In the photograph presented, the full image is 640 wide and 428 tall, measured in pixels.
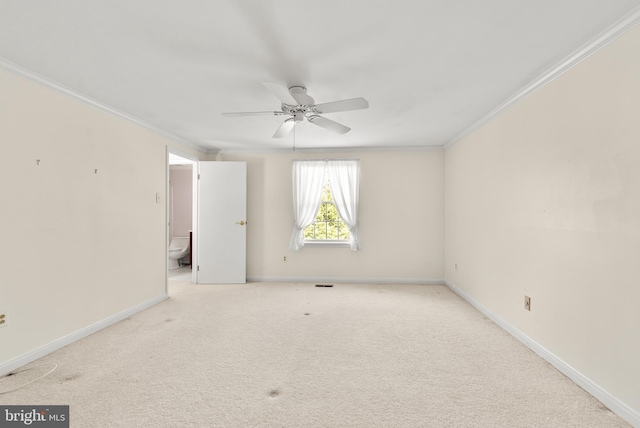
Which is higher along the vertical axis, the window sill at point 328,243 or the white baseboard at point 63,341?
the window sill at point 328,243

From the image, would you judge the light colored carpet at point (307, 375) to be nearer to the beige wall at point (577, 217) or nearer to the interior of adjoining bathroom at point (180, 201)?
the beige wall at point (577, 217)

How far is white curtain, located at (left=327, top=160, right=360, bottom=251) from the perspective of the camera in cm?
512

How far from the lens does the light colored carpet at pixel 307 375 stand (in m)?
1.79

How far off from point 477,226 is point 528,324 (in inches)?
54.1

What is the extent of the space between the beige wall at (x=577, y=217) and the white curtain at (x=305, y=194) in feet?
8.73

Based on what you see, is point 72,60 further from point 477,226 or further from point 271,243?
point 477,226

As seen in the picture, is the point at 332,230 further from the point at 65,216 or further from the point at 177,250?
the point at 65,216

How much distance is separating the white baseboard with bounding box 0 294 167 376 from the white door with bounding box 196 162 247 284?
52.4 inches

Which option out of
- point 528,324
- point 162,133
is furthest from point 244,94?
point 528,324

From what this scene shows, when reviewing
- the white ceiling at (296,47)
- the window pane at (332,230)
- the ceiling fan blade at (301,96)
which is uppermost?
the white ceiling at (296,47)

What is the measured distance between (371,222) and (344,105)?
3.03 m

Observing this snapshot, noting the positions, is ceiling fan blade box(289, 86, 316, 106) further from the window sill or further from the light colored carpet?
the window sill

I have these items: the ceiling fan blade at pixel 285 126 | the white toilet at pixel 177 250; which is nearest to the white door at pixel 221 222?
the white toilet at pixel 177 250

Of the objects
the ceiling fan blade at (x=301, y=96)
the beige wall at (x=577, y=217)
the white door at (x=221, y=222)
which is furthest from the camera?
the white door at (x=221, y=222)
